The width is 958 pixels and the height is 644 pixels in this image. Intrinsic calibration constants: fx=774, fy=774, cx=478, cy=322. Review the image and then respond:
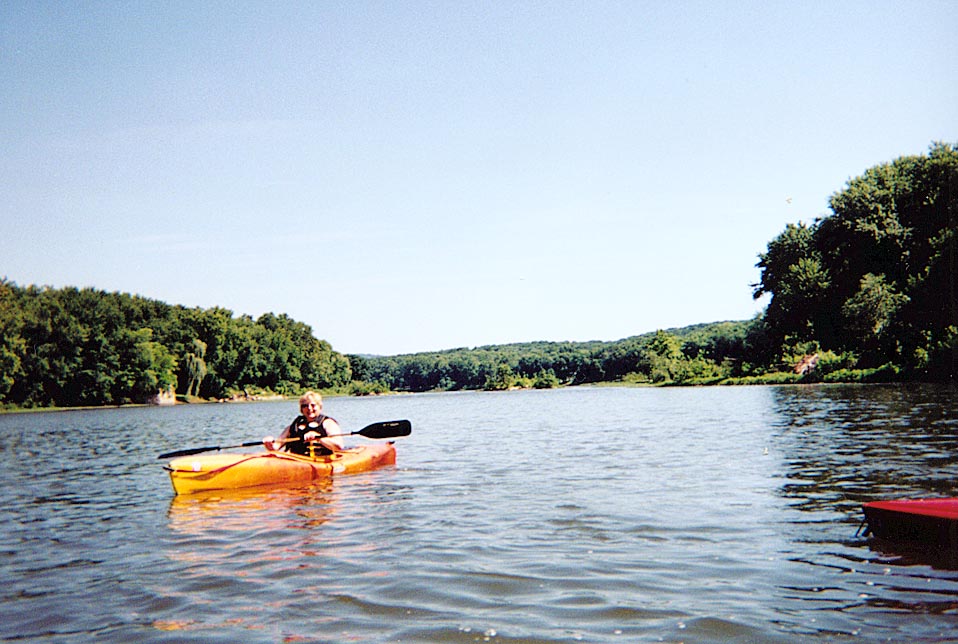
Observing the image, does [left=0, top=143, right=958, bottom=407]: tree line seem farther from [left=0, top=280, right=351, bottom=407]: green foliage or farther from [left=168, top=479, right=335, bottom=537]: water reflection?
[left=168, top=479, right=335, bottom=537]: water reflection

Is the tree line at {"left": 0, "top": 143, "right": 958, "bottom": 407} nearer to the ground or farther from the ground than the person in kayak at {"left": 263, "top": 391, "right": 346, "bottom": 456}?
farther from the ground

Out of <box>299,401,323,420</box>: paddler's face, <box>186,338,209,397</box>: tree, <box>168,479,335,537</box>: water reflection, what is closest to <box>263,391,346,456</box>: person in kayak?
<box>299,401,323,420</box>: paddler's face

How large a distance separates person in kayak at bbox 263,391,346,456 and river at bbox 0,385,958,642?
0.84 m

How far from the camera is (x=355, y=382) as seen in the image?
383ft

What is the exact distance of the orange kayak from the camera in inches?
423

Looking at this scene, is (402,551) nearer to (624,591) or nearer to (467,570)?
(467,570)

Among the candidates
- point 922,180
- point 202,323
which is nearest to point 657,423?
point 922,180

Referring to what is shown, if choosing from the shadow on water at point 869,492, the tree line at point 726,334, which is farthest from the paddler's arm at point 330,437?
the tree line at point 726,334

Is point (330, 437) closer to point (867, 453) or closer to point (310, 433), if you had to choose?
point (310, 433)

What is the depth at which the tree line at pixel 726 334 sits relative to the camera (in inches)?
1517

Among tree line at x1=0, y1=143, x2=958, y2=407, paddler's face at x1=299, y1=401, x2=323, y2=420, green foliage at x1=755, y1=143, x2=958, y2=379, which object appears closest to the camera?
paddler's face at x1=299, y1=401, x2=323, y2=420

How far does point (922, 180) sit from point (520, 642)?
142 feet

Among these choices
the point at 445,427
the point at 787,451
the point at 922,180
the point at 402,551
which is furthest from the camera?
the point at 922,180

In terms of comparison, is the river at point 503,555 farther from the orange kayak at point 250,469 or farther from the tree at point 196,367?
the tree at point 196,367
